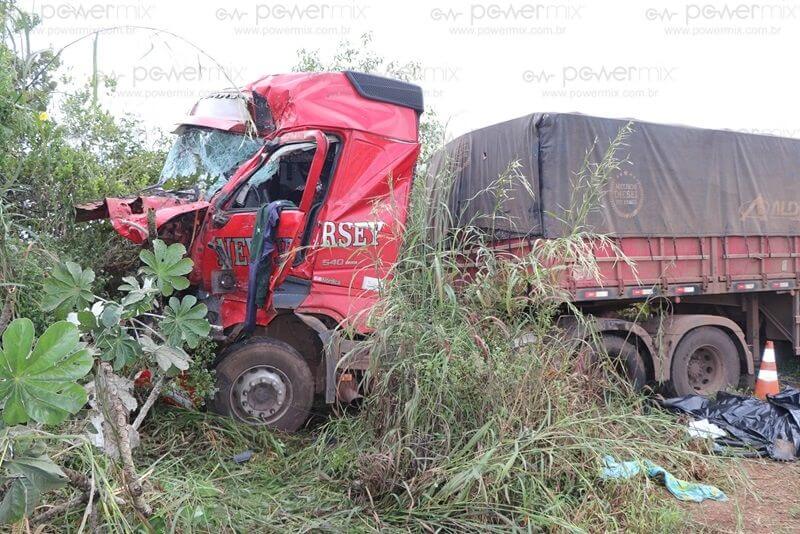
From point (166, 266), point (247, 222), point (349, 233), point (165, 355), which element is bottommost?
point (165, 355)

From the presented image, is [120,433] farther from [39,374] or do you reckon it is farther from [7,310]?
[7,310]

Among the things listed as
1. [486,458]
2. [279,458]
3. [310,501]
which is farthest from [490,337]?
[279,458]

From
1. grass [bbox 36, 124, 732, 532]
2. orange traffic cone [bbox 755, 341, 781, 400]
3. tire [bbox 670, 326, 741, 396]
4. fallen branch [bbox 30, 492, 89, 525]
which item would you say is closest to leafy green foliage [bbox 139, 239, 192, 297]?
grass [bbox 36, 124, 732, 532]

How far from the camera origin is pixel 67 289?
2.88 meters

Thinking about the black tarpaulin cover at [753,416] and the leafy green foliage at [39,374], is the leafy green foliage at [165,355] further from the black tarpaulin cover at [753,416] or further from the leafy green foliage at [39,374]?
the black tarpaulin cover at [753,416]

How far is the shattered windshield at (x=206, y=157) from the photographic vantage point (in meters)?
5.17

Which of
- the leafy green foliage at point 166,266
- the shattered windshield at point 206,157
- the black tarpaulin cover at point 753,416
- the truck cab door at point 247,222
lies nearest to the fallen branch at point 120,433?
the leafy green foliage at point 166,266

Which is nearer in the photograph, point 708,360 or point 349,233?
point 349,233

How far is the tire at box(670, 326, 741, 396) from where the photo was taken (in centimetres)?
618

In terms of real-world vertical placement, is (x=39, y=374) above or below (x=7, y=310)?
below

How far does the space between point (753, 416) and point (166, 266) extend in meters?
4.56

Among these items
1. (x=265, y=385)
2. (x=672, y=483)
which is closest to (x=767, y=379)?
(x=672, y=483)

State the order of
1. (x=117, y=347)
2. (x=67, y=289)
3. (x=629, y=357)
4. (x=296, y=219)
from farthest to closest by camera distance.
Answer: (x=629, y=357)
(x=296, y=219)
(x=67, y=289)
(x=117, y=347)

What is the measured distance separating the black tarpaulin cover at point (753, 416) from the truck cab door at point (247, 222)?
3.48 m
